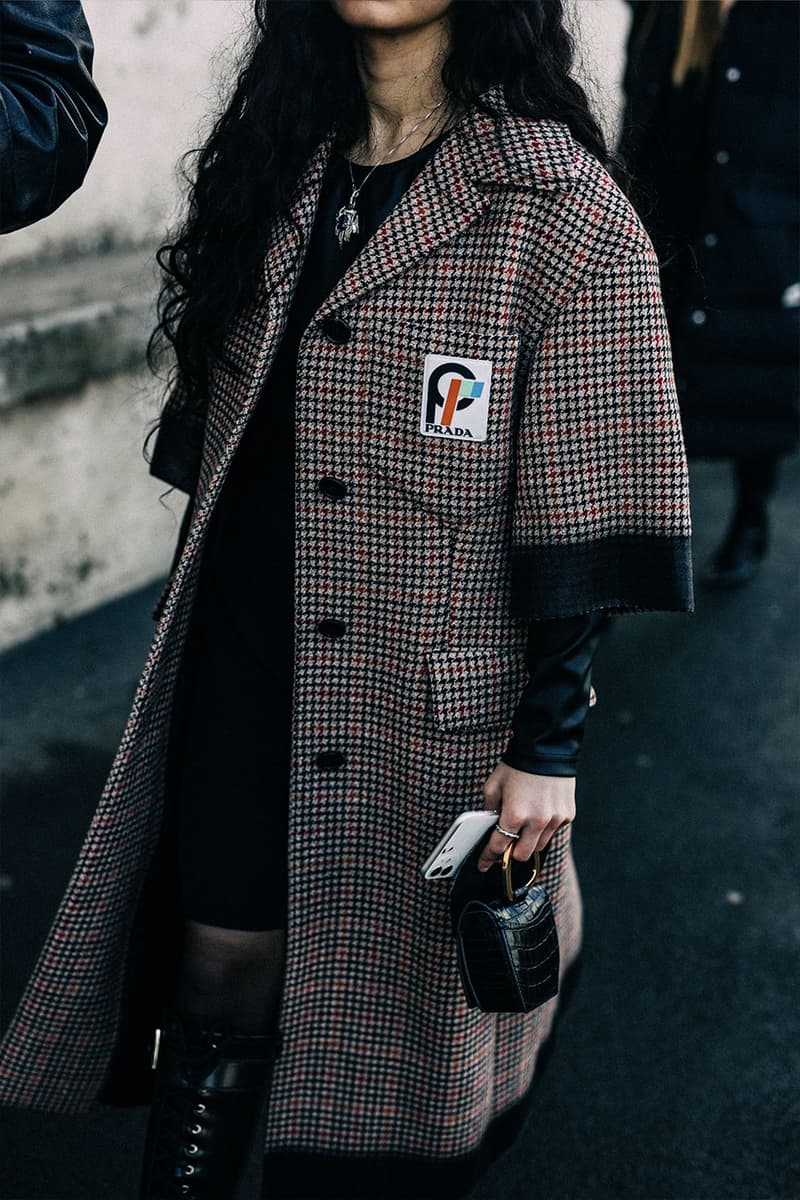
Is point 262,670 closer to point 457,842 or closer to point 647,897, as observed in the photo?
point 457,842

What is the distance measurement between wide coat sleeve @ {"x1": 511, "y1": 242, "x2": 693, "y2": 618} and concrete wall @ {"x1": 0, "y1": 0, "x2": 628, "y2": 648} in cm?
230

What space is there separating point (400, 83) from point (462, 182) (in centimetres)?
18

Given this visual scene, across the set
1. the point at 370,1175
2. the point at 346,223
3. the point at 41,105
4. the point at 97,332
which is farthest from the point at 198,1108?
the point at 97,332

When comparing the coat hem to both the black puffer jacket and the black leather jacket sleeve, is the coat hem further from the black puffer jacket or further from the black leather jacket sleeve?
the black puffer jacket

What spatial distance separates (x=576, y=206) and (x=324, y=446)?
420 millimetres

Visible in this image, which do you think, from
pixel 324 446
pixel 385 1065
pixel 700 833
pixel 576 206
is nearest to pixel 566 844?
pixel 385 1065

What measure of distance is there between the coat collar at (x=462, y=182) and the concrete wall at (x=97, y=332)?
2.18m

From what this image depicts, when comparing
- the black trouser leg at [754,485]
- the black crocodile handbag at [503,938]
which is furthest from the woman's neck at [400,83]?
the black trouser leg at [754,485]

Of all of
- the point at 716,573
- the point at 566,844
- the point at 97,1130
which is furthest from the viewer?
the point at 716,573

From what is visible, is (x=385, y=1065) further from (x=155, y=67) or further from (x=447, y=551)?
(x=155, y=67)

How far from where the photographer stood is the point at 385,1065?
6.52ft

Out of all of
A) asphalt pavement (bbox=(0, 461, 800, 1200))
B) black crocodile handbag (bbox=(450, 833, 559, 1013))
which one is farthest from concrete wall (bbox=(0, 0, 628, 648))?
black crocodile handbag (bbox=(450, 833, 559, 1013))

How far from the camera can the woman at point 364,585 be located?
1474 mm

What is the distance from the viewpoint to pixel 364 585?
1.65 m
